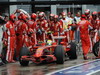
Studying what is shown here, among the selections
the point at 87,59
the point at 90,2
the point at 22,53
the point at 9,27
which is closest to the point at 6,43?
the point at 9,27

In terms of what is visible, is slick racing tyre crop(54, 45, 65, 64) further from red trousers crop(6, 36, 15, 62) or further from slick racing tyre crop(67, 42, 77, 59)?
red trousers crop(6, 36, 15, 62)

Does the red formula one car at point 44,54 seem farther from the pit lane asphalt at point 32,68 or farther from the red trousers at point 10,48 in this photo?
the red trousers at point 10,48

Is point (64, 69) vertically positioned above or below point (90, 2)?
below

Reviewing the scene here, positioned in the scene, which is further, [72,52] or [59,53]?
[72,52]

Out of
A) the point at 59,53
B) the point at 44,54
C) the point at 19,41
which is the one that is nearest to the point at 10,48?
the point at 19,41

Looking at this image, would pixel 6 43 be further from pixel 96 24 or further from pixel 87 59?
pixel 96 24

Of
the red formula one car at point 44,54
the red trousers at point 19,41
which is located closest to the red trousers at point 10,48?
the red trousers at point 19,41

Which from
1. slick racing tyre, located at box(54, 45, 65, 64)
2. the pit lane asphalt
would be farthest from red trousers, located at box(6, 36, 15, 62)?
slick racing tyre, located at box(54, 45, 65, 64)

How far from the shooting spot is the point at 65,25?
67.2 feet

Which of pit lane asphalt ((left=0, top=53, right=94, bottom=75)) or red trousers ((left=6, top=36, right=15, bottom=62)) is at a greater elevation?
red trousers ((left=6, top=36, right=15, bottom=62))

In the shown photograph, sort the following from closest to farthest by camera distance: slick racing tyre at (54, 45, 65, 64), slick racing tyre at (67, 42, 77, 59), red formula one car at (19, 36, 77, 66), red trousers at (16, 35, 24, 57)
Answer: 1. red formula one car at (19, 36, 77, 66)
2. slick racing tyre at (54, 45, 65, 64)
3. slick racing tyre at (67, 42, 77, 59)
4. red trousers at (16, 35, 24, 57)

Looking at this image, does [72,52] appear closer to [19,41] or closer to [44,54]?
[44,54]

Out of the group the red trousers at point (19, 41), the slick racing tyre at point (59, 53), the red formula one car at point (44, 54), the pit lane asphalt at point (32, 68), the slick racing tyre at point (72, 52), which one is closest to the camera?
the pit lane asphalt at point (32, 68)

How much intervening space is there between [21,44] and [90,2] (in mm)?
3555
